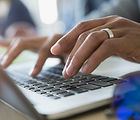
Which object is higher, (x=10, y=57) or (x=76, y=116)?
(x=76, y=116)

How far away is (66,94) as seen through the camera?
1.25ft

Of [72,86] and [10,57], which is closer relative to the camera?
[72,86]

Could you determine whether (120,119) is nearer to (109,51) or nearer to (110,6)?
(109,51)

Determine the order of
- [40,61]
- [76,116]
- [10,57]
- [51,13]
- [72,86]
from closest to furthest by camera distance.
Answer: [76,116] → [72,86] → [40,61] → [10,57] → [51,13]

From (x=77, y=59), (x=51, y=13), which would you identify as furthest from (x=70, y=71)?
(x=51, y=13)

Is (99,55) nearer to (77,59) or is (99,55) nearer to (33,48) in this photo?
(77,59)

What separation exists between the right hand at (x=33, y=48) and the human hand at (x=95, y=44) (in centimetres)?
13

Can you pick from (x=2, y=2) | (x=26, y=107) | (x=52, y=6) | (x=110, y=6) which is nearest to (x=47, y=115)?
(x=26, y=107)

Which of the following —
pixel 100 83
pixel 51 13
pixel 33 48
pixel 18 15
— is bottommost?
pixel 51 13

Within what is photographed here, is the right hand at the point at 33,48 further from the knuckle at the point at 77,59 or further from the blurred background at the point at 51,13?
the blurred background at the point at 51,13

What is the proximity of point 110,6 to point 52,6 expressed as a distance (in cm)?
213

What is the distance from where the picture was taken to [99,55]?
44cm

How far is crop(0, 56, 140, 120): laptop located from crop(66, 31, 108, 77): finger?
0.03 m

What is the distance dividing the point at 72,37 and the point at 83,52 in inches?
3.1
